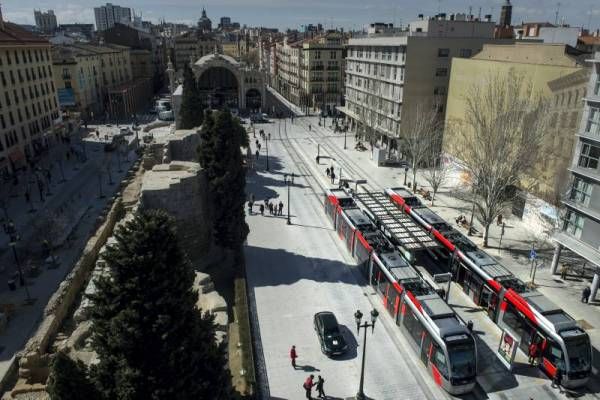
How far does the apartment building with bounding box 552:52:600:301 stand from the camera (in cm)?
2561

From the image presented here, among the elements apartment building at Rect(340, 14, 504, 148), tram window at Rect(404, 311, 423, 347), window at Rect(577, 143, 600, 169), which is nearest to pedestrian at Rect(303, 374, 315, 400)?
tram window at Rect(404, 311, 423, 347)

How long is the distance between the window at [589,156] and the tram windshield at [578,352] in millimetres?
11583

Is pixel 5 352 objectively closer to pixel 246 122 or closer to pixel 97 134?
pixel 97 134

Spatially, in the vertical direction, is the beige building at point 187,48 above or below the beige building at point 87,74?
above

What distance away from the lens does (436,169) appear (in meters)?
49.4

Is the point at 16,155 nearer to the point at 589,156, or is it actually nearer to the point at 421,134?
the point at 421,134

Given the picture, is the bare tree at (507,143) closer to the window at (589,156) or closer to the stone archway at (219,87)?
the window at (589,156)

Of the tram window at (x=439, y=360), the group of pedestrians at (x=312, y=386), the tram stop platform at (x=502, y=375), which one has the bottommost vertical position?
the tram stop platform at (x=502, y=375)

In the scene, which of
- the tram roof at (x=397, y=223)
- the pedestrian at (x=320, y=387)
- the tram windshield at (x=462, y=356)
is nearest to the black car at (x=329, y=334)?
the pedestrian at (x=320, y=387)

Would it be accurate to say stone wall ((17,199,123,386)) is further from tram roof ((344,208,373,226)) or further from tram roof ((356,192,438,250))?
tram roof ((356,192,438,250))

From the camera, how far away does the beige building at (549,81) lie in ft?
106

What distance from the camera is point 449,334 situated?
19562mm

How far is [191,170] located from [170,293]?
1778 centimetres

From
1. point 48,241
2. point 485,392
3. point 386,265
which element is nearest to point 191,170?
point 48,241
